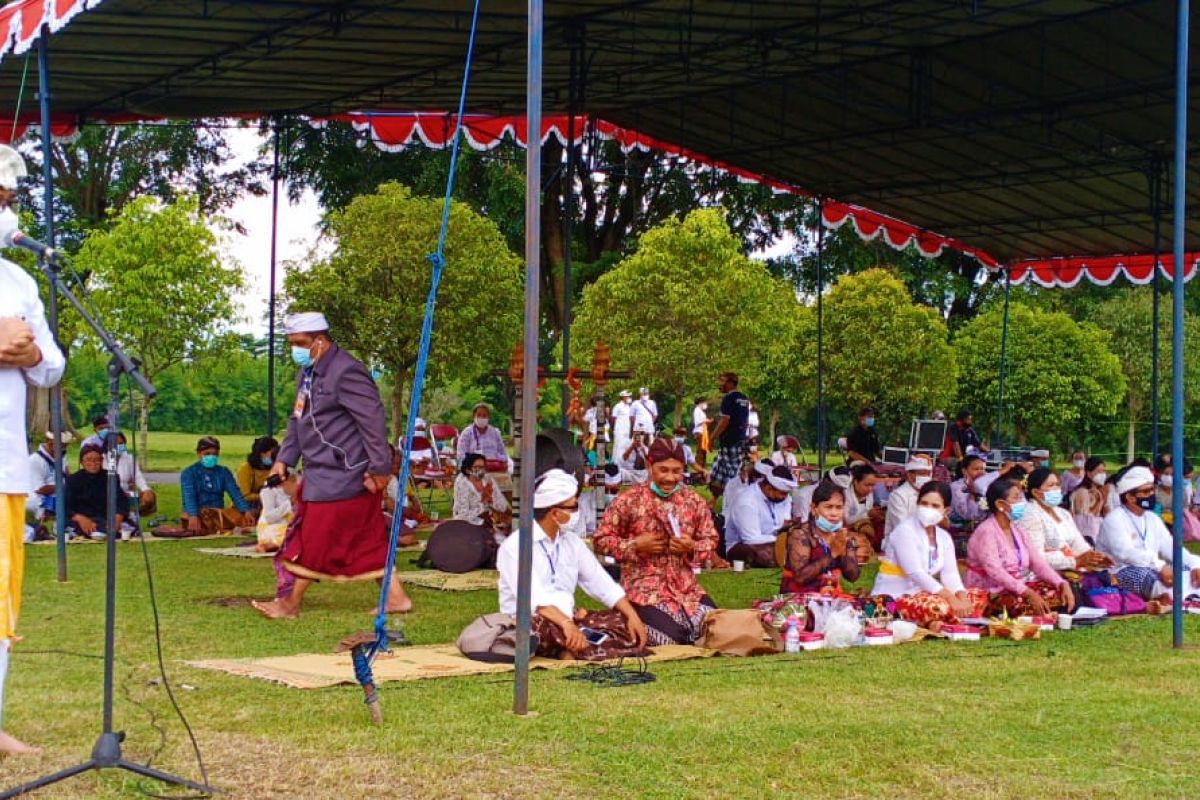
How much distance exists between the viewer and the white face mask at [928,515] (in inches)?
363

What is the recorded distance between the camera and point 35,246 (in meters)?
4.26

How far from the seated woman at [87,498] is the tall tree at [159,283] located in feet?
23.0

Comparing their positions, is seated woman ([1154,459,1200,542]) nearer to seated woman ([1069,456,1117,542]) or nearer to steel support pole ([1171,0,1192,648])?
seated woman ([1069,456,1117,542])

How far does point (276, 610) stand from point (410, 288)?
1372 centimetres

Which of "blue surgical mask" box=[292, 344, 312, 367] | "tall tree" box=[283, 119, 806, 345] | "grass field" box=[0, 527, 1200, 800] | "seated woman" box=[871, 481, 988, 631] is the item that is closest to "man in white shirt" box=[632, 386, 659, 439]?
"tall tree" box=[283, 119, 806, 345]

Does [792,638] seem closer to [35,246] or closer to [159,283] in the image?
[35,246]

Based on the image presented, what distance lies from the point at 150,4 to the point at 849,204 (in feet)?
35.2

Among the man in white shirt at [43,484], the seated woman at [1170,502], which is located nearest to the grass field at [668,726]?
the man in white shirt at [43,484]

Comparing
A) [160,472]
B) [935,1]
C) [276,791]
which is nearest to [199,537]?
[935,1]

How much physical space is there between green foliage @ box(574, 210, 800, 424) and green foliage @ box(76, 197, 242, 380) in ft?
24.8

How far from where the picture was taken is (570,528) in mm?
7785

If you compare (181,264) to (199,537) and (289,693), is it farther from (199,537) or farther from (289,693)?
(289,693)

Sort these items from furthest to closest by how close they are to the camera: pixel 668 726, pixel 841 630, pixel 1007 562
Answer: pixel 1007 562 → pixel 841 630 → pixel 668 726

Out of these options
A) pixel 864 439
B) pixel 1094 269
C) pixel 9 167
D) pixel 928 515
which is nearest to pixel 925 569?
pixel 928 515
